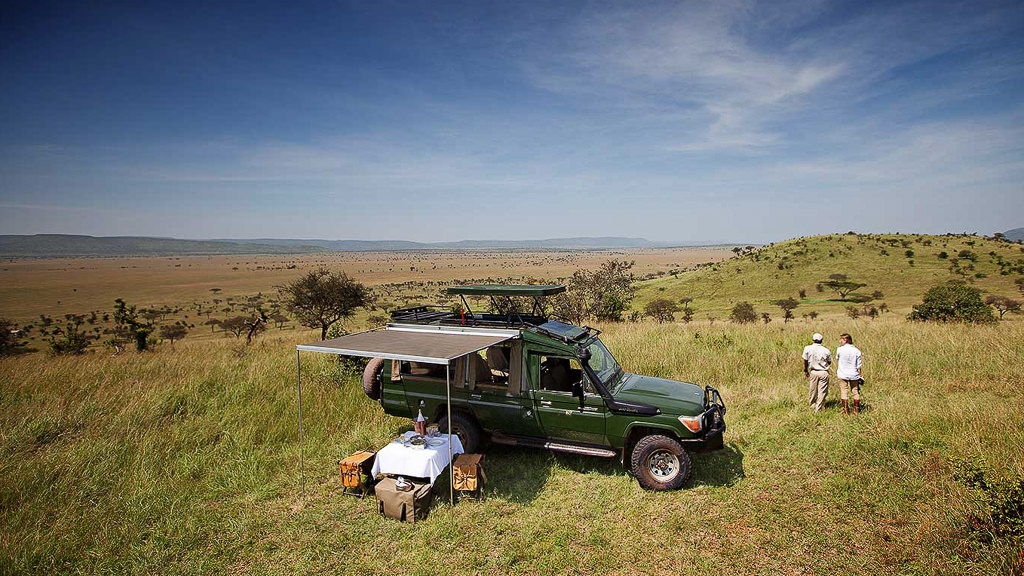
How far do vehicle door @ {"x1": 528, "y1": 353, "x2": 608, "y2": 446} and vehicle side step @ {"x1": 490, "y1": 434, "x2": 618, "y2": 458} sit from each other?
3.4 inches

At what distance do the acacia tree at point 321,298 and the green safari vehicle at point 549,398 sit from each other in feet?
57.2

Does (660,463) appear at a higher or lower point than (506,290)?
lower

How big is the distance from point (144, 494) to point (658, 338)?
14480mm

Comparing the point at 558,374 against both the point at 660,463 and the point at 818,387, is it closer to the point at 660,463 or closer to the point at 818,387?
the point at 660,463

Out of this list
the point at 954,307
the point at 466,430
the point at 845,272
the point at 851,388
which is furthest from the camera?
the point at 845,272

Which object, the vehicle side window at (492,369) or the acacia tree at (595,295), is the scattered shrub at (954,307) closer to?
the acacia tree at (595,295)

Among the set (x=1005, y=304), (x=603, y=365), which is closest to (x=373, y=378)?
(x=603, y=365)

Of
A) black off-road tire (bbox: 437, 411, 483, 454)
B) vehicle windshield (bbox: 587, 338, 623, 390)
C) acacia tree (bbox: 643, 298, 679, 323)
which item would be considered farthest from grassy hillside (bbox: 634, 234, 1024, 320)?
black off-road tire (bbox: 437, 411, 483, 454)

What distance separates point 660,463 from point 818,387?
528cm

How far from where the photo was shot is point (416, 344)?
24.7 ft

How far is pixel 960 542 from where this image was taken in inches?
213

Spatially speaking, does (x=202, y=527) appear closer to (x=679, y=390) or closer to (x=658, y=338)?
(x=679, y=390)

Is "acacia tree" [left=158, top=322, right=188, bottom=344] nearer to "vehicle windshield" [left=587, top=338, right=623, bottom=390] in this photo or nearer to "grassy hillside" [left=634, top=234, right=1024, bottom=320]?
"grassy hillside" [left=634, top=234, right=1024, bottom=320]

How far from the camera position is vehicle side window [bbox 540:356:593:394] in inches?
325
